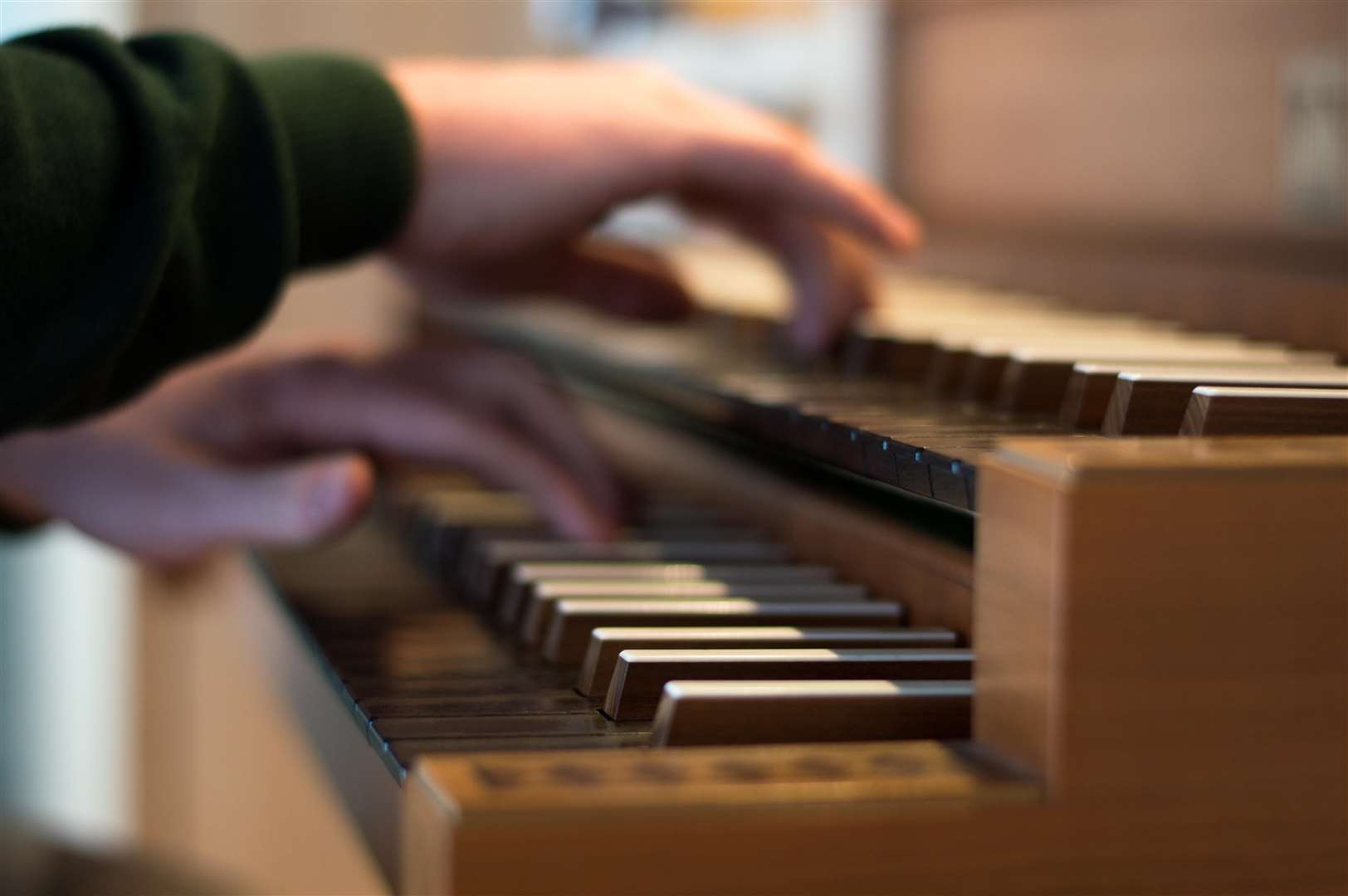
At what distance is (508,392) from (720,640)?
393mm

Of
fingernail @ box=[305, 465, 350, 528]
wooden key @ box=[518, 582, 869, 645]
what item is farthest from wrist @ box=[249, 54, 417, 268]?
wooden key @ box=[518, 582, 869, 645]

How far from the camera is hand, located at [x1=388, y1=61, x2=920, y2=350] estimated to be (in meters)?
0.81

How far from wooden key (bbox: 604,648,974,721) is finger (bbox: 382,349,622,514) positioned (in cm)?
36

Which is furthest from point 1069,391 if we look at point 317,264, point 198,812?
point 198,812

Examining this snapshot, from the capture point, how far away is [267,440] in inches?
35.1

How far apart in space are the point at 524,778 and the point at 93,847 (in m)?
1.22

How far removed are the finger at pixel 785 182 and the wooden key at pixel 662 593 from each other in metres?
0.27

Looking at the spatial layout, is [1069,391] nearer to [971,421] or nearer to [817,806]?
[971,421]

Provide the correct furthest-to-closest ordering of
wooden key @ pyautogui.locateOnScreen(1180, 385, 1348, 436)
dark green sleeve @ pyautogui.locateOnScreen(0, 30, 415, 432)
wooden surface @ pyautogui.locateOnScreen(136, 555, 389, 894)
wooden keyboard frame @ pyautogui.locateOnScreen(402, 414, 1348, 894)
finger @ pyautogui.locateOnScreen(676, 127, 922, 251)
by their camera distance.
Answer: wooden surface @ pyautogui.locateOnScreen(136, 555, 389, 894)
finger @ pyautogui.locateOnScreen(676, 127, 922, 251)
dark green sleeve @ pyautogui.locateOnScreen(0, 30, 415, 432)
wooden key @ pyautogui.locateOnScreen(1180, 385, 1348, 436)
wooden keyboard frame @ pyautogui.locateOnScreen(402, 414, 1348, 894)

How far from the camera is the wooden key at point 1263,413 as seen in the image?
49 centimetres

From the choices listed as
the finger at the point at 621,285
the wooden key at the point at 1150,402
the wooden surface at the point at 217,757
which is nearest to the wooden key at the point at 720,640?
the wooden key at the point at 1150,402

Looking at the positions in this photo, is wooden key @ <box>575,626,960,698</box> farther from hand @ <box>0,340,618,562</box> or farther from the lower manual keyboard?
hand @ <box>0,340,618,562</box>

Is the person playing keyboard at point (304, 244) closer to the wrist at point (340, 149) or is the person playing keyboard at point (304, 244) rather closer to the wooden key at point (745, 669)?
the wrist at point (340, 149)

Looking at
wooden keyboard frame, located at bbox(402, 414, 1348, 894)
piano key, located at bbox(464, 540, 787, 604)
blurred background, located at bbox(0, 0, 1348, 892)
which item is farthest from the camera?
blurred background, located at bbox(0, 0, 1348, 892)
